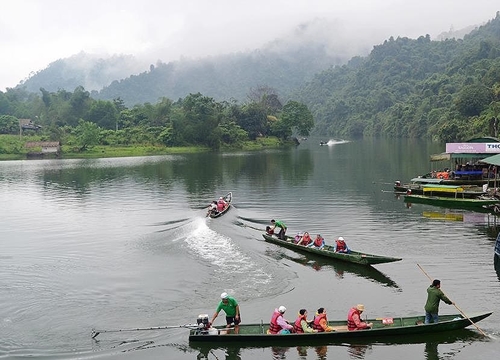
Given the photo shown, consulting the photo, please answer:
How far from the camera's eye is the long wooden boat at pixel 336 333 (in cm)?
1909

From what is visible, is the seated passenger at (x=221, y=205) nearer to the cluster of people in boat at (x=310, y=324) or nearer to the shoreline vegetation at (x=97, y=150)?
the cluster of people in boat at (x=310, y=324)

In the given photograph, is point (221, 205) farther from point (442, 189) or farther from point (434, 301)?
point (434, 301)

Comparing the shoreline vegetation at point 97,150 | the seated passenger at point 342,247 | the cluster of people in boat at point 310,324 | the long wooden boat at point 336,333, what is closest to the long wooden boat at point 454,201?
the seated passenger at point 342,247

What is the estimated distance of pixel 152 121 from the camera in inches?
5773

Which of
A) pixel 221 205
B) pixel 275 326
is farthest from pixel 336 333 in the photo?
pixel 221 205

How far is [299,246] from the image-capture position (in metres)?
31.8

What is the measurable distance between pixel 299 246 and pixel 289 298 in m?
7.97

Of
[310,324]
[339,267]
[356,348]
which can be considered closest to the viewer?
[356,348]

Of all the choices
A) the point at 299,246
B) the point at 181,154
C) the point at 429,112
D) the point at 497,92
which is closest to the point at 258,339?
the point at 299,246

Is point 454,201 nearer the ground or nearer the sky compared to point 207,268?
nearer the sky

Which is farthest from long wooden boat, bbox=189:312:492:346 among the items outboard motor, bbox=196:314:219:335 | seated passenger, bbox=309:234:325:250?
seated passenger, bbox=309:234:325:250

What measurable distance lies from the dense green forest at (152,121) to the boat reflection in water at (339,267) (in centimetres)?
9480

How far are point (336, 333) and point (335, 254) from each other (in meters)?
10.5

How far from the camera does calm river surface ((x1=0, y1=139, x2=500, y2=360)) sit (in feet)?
63.7
